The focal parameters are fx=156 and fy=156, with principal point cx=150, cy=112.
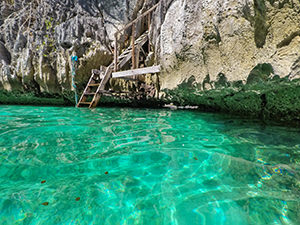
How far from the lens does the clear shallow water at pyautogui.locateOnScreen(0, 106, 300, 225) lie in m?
0.94

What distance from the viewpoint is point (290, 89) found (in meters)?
2.76

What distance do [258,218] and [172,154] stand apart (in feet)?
2.99

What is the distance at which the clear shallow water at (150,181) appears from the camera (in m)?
0.94

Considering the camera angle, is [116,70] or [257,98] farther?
[116,70]

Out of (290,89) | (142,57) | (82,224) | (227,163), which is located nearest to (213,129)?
(227,163)

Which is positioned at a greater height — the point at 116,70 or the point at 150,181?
the point at 116,70

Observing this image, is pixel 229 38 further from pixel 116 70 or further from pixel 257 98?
pixel 116 70

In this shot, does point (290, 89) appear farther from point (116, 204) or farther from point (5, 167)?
point (5, 167)

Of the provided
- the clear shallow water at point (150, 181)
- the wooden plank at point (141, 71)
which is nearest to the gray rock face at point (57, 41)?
the wooden plank at point (141, 71)

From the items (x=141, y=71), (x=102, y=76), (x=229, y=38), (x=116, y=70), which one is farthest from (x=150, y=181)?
(x=102, y=76)

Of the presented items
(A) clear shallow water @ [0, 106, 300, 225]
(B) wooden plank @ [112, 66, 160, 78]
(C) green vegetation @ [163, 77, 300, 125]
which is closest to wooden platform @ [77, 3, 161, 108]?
(B) wooden plank @ [112, 66, 160, 78]

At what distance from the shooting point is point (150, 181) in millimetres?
1250

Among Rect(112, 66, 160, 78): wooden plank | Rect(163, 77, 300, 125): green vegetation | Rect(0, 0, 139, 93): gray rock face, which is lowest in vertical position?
Rect(163, 77, 300, 125): green vegetation

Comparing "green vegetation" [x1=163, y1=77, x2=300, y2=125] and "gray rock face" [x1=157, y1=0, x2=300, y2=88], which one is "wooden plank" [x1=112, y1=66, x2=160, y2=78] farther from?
"green vegetation" [x1=163, y1=77, x2=300, y2=125]
